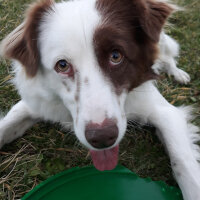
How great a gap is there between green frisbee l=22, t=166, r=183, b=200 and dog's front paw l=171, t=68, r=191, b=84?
182cm

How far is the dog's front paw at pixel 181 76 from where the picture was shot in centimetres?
408

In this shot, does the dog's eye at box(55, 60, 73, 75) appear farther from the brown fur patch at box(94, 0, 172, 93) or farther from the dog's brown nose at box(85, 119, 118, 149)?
the dog's brown nose at box(85, 119, 118, 149)

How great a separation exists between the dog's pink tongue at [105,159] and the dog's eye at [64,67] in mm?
765

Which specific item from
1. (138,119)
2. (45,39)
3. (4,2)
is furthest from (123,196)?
(4,2)

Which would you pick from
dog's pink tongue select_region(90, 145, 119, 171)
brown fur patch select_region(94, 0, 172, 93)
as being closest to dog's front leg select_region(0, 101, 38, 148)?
dog's pink tongue select_region(90, 145, 119, 171)

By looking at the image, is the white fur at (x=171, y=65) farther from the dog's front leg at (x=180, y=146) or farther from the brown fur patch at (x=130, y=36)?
the brown fur patch at (x=130, y=36)

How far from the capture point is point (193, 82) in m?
4.13

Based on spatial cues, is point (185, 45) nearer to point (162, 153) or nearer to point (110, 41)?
point (162, 153)

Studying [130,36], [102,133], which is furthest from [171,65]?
[102,133]

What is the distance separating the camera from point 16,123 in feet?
10.7

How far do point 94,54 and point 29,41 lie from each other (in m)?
0.69

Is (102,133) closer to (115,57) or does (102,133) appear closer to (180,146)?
(115,57)

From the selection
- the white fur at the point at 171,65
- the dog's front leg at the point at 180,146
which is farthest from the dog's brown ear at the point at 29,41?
the white fur at the point at 171,65

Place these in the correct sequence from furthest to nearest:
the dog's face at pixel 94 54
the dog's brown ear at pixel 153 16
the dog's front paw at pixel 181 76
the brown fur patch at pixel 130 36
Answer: the dog's front paw at pixel 181 76 < the dog's brown ear at pixel 153 16 < the brown fur patch at pixel 130 36 < the dog's face at pixel 94 54
